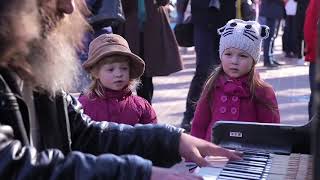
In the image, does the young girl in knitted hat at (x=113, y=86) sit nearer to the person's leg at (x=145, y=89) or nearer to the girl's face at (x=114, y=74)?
the girl's face at (x=114, y=74)

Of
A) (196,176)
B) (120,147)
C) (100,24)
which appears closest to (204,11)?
(100,24)

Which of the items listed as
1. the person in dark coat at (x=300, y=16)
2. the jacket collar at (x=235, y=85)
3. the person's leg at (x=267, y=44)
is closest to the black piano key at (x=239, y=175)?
the jacket collar at (x=235, y=85)

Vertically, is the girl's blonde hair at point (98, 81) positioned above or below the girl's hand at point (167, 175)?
below

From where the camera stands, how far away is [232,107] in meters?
3.84

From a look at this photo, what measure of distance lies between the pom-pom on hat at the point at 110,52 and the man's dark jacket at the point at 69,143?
1516 mm

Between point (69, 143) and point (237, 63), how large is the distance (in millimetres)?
1798

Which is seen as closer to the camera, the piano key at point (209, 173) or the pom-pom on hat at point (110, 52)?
the piano key at point (209, 173)

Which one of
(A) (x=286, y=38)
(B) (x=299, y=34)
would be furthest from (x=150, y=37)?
(A) (x=286, y=38)

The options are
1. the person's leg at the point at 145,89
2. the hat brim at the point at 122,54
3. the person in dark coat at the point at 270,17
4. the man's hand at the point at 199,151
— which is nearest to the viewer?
the man's hand at the point at 199,151

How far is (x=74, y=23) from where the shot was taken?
231 cm

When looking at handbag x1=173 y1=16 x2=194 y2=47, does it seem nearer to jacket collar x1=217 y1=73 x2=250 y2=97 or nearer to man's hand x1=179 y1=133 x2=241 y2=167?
jacket collar x1=217 y1=73 x2=250 y2=97

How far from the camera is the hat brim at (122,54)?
158 inches

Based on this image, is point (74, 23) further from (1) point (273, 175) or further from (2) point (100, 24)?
(2) point (100, 24)

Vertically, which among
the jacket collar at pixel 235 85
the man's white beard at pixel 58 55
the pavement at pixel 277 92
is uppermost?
the man's white beard at pixel 58 55
